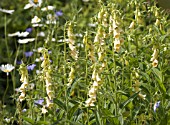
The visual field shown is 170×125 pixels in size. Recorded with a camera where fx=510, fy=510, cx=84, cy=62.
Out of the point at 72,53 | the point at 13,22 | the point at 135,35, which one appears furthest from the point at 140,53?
the point at 13,22

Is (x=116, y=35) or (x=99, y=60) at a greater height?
(x=116, y=35)

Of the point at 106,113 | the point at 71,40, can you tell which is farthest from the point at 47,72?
the point at 106,113

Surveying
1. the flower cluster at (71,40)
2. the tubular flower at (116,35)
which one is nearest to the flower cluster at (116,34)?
the tubular flower at (116,35)

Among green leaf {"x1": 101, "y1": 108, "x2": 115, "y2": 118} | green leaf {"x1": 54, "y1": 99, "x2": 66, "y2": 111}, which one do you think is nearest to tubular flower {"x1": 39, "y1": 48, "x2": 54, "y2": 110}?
green leaf {"x1": 54, "y1": 99, "x2": 66, "y2": 111}

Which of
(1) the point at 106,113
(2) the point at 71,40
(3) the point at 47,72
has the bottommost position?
(1) the point at 106,113

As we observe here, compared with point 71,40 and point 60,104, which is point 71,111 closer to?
point 60,104

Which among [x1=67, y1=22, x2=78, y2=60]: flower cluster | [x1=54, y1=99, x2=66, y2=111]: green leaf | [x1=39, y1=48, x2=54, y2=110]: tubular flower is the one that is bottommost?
[x1=54, y1=99, x2=66, y2=111]: green leaf

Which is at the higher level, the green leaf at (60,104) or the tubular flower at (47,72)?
the tubular flower at (47,72)

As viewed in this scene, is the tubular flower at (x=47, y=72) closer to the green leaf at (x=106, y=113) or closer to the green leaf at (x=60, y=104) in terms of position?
the green leaf at (x=60, y=104)

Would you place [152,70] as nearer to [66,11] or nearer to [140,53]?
[140,53]

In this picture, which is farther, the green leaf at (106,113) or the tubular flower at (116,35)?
the green leaf at (106,113)

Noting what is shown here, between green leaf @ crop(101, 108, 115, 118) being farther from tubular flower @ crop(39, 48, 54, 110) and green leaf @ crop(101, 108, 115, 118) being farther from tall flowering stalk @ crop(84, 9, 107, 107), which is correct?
tubular flower @ crop(39, 48, 54, 110)

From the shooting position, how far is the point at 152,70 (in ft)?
8.09

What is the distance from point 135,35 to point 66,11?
2.64 meters
